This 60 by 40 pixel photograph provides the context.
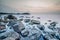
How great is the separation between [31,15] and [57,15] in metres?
0.45

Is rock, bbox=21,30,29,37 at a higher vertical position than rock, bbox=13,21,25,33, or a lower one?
lower

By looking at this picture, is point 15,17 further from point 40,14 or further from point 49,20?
point 49,20

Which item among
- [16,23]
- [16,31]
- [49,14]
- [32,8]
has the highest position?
[32,8]

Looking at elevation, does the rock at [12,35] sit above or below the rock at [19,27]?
below

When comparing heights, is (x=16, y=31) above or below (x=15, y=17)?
below

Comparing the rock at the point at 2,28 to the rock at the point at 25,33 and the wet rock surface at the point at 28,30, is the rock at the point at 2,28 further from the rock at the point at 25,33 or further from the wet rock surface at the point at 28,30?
the rock at the point at 25,33

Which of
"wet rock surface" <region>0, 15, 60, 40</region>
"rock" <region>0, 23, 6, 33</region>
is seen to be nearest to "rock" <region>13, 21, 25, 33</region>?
"wet rock surface" <region>0, 15, 60, 40</region>

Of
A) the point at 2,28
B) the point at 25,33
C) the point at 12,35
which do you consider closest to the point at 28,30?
the point at 25,33

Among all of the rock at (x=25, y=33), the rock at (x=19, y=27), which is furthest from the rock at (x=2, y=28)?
the rock at (x=25, y=33)

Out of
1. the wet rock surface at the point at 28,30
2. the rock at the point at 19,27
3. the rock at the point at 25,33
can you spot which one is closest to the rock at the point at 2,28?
the wet rock surface at the point at 28,30

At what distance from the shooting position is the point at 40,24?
1.55 m

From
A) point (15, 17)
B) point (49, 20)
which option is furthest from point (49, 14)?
point (15, 17)

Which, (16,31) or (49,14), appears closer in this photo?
(16,31)

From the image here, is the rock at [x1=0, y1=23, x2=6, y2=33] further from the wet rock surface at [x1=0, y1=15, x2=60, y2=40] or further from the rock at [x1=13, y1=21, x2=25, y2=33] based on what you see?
the rock at [x1=13, y1=21, x2=25, y2=33]
